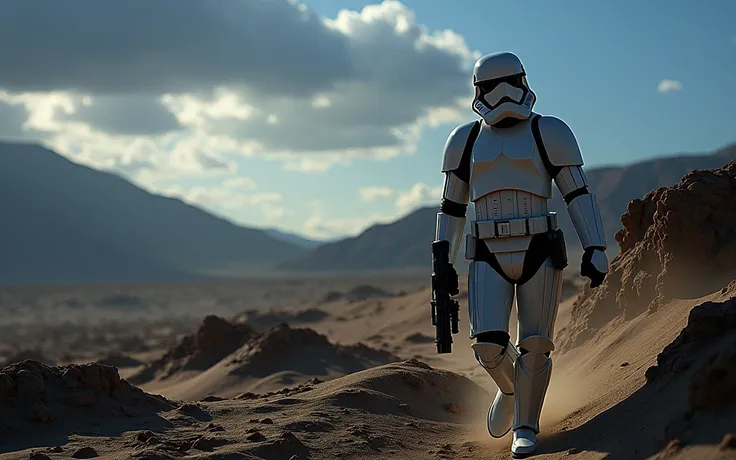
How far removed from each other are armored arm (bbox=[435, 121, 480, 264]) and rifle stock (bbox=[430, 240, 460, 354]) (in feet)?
0.51

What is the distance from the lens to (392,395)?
27.8 feet

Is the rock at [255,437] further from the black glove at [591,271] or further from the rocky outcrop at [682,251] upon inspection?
the rocky outcrop at [682,251]

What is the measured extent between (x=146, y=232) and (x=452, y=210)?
433ft

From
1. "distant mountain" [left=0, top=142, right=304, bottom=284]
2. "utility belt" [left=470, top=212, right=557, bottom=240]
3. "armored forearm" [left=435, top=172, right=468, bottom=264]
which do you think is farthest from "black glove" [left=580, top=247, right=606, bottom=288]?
"distant mountain" [left=0, top=142, right=304, bottom=284]

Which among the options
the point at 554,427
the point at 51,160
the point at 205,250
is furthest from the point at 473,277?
the point at 51,160

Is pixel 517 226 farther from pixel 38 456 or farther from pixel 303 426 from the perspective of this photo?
pixel 38 456

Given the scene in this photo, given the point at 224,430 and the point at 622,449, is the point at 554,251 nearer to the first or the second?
the point at 622,449

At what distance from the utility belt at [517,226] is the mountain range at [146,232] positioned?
81.5m

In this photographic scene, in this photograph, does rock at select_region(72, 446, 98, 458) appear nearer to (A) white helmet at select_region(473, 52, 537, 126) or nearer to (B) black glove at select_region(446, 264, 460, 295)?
(B) black glove at select_region(446, 264, 460, 295)

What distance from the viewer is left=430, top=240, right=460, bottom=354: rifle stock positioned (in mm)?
6539

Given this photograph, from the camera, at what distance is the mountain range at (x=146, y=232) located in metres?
103

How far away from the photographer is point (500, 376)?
6562 mm

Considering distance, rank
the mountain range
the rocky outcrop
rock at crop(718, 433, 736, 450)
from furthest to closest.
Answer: the mountain range < the rocky outcrop < rock at crop(718, 433, 736, 450)

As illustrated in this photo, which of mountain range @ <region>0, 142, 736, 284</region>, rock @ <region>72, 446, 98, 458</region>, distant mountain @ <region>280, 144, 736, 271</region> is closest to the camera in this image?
rock @ <region>72, 446, 98, 458</region>
